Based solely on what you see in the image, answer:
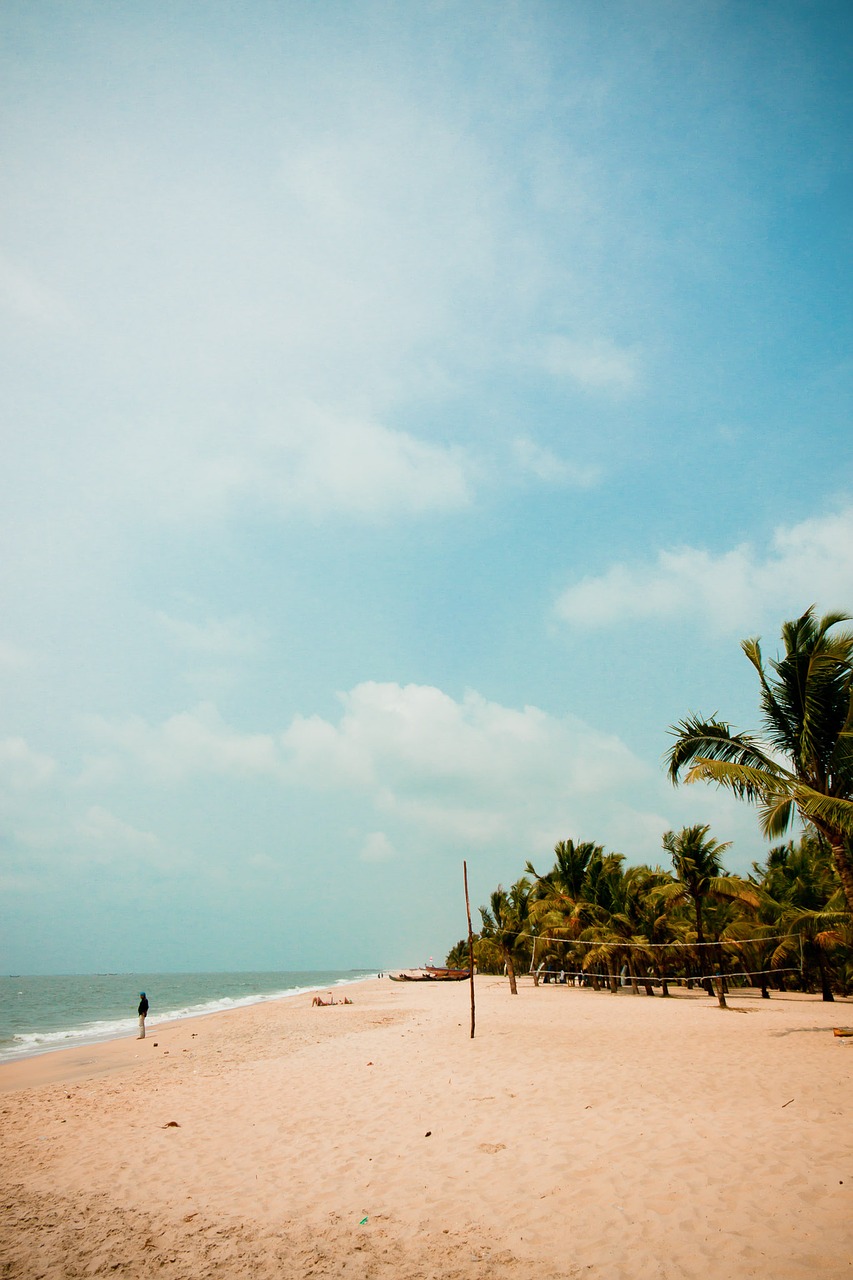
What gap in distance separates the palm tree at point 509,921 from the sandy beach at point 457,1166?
18.4 m

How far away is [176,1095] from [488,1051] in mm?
6187

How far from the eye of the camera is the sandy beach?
17.4 ft

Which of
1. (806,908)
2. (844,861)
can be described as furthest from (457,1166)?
(806,908)

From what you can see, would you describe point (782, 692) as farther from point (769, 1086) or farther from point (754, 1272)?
point (754, 1272)

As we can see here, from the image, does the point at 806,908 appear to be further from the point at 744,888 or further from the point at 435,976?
the point at 435,976

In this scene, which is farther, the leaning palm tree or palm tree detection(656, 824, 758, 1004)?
palm tree detection(656, 824, 758, 1004)

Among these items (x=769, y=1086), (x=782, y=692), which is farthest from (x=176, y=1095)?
(x=782, y=692)

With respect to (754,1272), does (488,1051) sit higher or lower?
lower

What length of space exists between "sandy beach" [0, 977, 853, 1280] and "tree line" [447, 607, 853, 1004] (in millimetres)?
5058

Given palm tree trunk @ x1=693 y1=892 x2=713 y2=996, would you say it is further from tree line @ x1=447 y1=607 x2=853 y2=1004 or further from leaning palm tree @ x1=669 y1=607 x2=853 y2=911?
leaning palm tree @ x1=669 y1=607 x2=853 y2=911

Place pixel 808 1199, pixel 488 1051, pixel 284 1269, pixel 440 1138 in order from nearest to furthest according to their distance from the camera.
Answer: pixel 284 1269 < pixel 808 1199 < pixel 440 1138 < pixel 488 1051

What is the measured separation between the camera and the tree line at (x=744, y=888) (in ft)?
45.1

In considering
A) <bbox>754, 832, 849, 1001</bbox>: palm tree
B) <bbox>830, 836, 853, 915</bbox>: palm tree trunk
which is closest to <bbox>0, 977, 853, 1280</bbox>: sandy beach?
<bbox>830, 836, 853, 915</bbox>: palm tree trunk

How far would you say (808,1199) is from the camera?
225 inches
